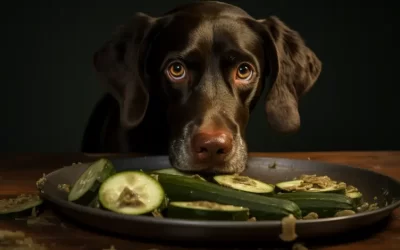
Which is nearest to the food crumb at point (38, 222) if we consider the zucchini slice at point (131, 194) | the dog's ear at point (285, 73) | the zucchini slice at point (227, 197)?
the zucchini slice at point (131, 194)

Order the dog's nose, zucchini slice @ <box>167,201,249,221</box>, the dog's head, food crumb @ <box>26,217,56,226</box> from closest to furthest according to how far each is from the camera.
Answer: zucchini slice @ <box>167,201,249,221</box> < food crumb @ <box>26,217,56,226</box> < the dog's nose < the dog's head

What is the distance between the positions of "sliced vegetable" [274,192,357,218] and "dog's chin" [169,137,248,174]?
21.9 inches

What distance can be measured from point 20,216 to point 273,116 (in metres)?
1.51

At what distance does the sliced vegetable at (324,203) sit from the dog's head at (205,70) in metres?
0.61

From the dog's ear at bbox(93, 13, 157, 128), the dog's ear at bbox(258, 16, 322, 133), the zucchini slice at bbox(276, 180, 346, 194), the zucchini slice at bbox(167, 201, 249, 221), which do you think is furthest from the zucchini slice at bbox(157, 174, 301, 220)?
the dog's ear at bbox(258, 16, 322, 133)

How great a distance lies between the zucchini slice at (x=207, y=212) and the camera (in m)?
1.33

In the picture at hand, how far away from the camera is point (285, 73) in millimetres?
2854

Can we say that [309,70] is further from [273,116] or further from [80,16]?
[80,16]

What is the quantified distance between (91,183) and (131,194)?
0.15 m

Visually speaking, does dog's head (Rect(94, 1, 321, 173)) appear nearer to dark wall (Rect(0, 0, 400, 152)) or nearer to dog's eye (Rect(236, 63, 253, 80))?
dog's eye (Rect(236, 63, 253, 80))

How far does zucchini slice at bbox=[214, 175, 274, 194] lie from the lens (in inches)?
62.5

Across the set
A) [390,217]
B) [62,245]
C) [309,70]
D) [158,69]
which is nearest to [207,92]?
[158,69]

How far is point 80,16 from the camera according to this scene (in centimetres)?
499

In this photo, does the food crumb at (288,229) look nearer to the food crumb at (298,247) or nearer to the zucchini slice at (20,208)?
the food crumb at (298,247)
